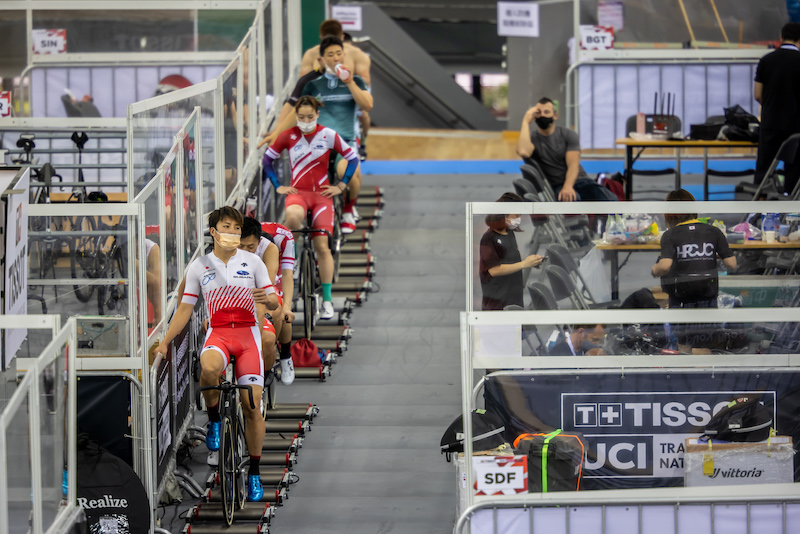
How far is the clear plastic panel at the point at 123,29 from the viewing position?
539 inches

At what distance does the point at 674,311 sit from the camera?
19.0ft

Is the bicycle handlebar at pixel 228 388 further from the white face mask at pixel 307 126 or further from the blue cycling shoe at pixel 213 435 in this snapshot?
the white face mask at pixel 307 126

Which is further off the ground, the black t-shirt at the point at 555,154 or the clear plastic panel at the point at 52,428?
the black t-shirt at the point at 555,154

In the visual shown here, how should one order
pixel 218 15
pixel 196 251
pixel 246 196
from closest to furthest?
pixel 196 251 → pixel 246 196 → pixel 218 15

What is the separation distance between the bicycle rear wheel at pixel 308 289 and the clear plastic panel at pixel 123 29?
5769mm

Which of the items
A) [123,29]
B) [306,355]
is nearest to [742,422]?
[306,355]

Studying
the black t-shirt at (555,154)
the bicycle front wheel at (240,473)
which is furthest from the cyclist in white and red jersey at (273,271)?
the black t-shirt at (555,154)

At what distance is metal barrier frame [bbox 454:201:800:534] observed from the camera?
4840 millimetres

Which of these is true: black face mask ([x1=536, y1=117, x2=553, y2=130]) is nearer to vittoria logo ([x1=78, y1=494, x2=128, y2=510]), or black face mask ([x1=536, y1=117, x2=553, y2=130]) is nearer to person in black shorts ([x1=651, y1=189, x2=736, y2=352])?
person in black shorts ([x1=651, y1=189, x2=736, y2=352])

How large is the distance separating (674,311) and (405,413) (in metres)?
2.94

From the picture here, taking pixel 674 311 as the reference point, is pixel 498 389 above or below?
below

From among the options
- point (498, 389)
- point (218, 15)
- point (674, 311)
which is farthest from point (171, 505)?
point (218, 15)

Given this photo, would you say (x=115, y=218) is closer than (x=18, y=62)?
Yes

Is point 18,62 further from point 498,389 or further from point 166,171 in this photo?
point 498,389
